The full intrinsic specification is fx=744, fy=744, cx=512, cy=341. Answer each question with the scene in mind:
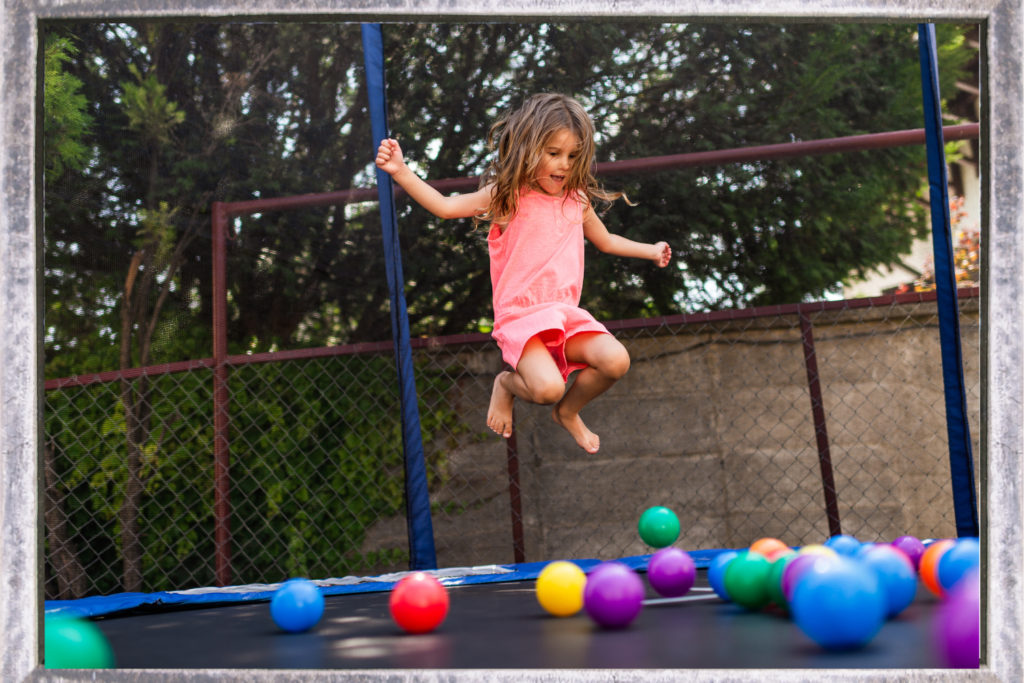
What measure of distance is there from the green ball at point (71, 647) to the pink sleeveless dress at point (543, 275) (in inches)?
41.1

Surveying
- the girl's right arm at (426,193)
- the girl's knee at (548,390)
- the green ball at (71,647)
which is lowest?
the green ball at (71,647)

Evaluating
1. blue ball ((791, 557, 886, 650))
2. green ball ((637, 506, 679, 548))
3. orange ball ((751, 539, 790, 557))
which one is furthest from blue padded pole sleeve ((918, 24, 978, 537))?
blue ball ((791, 557, 886, 650))

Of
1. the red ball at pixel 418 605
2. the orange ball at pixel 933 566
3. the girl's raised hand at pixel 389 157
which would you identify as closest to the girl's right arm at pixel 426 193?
the girl's raised hand at pixel 389 157

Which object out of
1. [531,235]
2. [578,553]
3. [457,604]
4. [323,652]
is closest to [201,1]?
[323,652]

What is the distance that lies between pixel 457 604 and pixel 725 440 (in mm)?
1595

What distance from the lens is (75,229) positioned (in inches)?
94.7

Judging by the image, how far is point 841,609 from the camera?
3.31 feet

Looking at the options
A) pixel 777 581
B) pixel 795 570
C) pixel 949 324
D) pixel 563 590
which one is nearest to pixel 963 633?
pixel 795 570

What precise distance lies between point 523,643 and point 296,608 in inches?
18.3

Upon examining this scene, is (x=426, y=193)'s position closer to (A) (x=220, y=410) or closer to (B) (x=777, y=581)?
(B) (x=777, y=581)

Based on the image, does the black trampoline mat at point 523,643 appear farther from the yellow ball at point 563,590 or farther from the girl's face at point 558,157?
the girl's face at point 558,157

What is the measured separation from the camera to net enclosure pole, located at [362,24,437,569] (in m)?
2.34

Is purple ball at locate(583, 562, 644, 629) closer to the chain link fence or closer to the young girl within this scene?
the young girl

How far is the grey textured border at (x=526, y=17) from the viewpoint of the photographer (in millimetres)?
858
